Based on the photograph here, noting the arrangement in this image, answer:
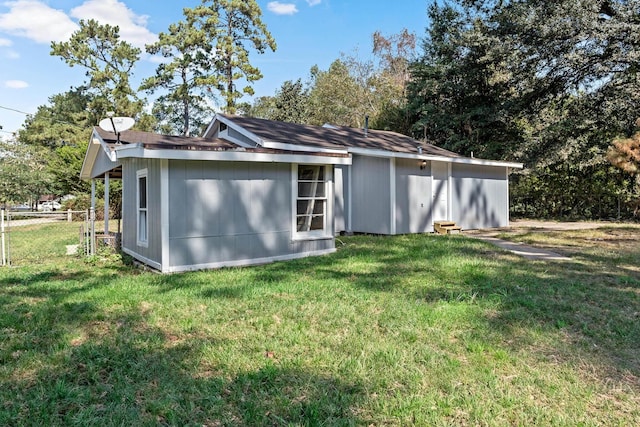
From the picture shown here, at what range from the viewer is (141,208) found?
7828 millimetres

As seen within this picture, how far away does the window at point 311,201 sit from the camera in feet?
26.8

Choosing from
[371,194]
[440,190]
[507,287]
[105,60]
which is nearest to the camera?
[507,287]

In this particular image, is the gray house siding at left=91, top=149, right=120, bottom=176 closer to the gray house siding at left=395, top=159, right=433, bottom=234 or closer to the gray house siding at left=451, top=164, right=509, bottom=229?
the gray house siding at left=395, top=159, right=433, bottom=234

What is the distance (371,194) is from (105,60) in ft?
83.8

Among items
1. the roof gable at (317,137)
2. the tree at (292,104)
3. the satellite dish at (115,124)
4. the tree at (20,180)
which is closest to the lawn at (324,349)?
the satellite dish at (115,124)

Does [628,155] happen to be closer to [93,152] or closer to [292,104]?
[93,152]

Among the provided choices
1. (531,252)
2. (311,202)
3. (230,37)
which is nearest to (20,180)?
(230,37)

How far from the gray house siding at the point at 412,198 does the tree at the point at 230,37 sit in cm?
1800

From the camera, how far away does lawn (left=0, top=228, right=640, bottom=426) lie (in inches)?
104

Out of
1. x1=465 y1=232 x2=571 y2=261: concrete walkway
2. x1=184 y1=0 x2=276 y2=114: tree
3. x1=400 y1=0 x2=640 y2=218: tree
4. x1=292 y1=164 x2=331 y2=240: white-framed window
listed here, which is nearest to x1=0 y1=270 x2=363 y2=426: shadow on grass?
x1=292 y1=164 x2=331 y2=240: white-framed window

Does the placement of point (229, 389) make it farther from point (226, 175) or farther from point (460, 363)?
point (226, 175)

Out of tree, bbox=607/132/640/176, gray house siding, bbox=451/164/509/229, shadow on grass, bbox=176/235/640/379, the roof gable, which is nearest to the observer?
shadow on grass, bbox=176/235/640/379

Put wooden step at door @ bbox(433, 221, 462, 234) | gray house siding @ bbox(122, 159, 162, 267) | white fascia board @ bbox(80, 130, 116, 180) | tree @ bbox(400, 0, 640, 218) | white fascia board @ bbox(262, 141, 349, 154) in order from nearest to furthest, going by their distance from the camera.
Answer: gray house siding @ bbox(122, 159, 162, 267) < white fascia board @ bbox(80, 130, 116, 180) < white fascia board @ bbox(262, 141, 349, 154) < wooden step at door @ bbox(433, 221, 462, 234) < tree @ bbox(400, 0, 640, 218)

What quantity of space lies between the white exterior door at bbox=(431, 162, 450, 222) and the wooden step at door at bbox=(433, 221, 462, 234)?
10.6 inches
